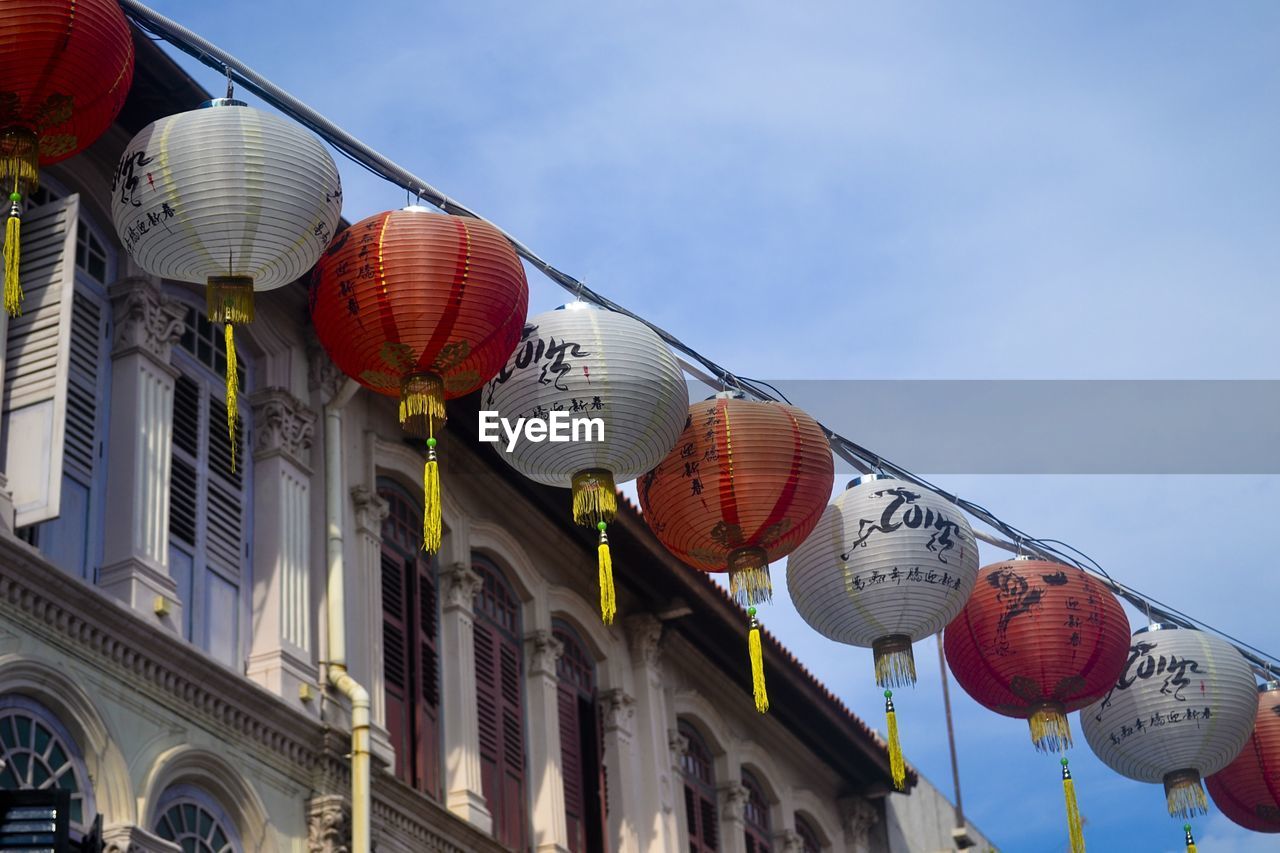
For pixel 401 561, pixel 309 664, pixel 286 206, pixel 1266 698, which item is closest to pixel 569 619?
pixel 401 561

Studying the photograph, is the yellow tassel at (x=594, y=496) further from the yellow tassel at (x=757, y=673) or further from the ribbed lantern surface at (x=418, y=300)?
the yellow tassel at (x=757, y=673)

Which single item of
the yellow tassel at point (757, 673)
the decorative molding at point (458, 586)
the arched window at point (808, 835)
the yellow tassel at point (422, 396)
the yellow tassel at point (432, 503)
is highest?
the decorative molding at point (458, 586)

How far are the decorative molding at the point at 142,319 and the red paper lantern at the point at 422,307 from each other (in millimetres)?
1736

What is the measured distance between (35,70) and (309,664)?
480cm

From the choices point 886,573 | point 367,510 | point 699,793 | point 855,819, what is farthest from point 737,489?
point 855,819

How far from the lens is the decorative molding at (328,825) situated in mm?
13055

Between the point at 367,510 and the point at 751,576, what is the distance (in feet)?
10.8

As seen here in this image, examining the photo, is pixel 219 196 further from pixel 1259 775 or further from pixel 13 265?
pixel 1259 775

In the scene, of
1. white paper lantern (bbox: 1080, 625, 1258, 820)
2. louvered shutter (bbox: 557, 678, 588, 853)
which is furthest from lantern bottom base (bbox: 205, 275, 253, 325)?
white paper lantern (bbox: 1080, 625, 1258, 820)

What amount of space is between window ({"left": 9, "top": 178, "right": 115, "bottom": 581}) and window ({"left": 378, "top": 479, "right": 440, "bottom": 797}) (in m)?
3.04

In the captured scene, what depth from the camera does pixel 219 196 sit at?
1080cm

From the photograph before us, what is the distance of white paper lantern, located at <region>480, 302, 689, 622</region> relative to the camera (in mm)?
12164

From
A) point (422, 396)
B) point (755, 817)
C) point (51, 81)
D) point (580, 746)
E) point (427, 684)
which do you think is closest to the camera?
point (51, 81)

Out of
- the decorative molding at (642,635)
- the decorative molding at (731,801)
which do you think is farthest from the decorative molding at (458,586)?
the decorative molding at (731,801)
